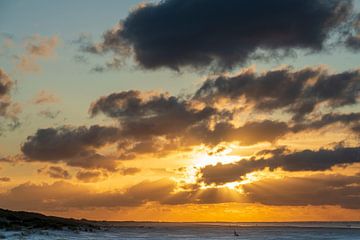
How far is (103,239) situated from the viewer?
335 ft

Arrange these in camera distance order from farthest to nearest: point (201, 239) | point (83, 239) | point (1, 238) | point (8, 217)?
point (8, 217)
point (201, 239)
point (83, 239)
point (1, 238)

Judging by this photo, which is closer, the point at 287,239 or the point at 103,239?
the point at 103,239

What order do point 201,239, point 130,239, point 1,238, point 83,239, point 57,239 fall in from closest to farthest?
point 1,238
point 57,239
point 83,239
point 130,239
point 201,239

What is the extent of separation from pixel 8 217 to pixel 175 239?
5146 cm

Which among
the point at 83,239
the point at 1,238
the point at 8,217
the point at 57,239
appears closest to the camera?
the point at 1,238

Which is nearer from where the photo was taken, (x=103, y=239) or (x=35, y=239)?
(x=35, y=239)

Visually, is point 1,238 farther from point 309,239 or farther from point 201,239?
point 309,239

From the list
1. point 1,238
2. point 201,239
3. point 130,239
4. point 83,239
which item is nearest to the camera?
point 1,238

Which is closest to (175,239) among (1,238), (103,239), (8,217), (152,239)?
(152,239)

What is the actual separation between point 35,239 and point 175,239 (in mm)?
32906

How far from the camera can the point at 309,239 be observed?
123 metres

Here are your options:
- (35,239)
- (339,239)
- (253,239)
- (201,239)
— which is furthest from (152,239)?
(339,239)

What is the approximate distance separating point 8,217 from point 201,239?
52.9 m

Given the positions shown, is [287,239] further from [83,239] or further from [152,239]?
[83,239]
